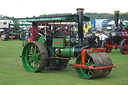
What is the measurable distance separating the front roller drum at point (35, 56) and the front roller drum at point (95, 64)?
1.10m

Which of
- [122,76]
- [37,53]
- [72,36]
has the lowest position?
A: [122,76]

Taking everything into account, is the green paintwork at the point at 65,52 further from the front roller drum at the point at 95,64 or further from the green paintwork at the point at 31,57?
the green paintwork at the point at 31,57

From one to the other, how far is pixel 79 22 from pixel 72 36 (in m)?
0.43

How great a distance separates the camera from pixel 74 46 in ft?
22.3

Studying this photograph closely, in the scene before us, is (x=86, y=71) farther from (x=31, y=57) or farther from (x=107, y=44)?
(x=107, y=44)

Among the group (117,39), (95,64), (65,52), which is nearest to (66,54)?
(65,52)

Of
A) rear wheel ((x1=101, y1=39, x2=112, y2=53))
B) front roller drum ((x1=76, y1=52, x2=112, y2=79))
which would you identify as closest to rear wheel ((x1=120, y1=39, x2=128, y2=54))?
rear wheel ((x1=101, y1=39, x2=112, y2=53))

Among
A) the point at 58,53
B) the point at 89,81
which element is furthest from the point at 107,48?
the point at 89,81

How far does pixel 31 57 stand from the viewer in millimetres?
7605

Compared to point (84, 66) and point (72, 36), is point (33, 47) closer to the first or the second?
point (72, 36)

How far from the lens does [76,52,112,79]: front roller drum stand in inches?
238

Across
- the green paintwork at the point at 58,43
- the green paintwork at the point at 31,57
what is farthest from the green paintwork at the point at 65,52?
the green paintwork at the point at 31,57

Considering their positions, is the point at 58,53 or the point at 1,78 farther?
the point at 58,53

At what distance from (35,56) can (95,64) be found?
2.10m
